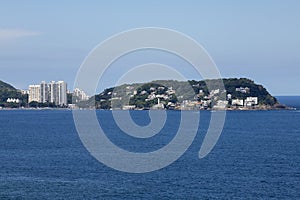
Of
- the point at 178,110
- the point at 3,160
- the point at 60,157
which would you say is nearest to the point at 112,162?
the point at 60,157

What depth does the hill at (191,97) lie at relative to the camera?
140875mm

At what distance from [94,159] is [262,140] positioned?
26294mm

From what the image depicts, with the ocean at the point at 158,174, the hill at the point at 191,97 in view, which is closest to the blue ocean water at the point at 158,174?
the ocean at the point at 158,174

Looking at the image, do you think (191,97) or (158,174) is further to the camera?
(191,97)

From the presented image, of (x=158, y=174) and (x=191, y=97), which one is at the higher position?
(x=191, y=97)

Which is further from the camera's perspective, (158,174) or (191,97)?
(191,97)

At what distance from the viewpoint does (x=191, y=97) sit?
14562 centimetres

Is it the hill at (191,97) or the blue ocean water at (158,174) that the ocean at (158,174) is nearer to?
the blue ocean water at (158,174)

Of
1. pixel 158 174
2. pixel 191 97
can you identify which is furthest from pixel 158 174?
pixel 191 97

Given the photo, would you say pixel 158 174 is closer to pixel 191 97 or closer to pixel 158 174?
pixel 158 174

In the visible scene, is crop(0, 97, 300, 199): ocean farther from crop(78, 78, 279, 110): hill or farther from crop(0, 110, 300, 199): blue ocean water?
crop(78, 78, 279, 110): hill

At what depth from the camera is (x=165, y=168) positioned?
46844 millimetres

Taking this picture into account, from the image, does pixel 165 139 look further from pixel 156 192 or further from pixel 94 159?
pixel 156 192

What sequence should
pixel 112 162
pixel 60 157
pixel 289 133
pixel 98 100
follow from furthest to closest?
pixel 98 100, pixel 289 133, pixel 60 157, pixel 112 162
